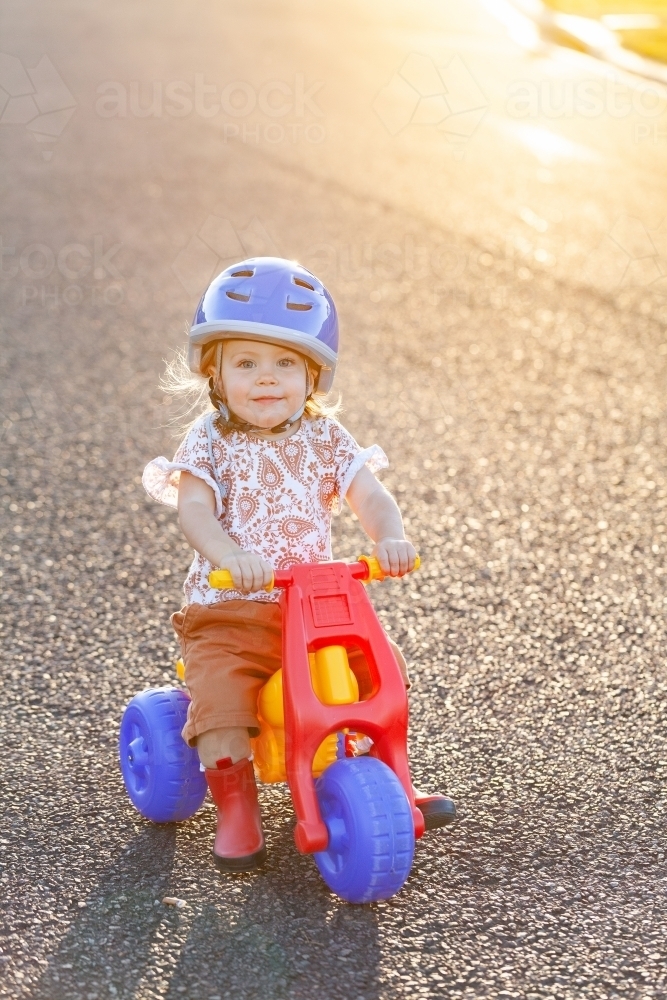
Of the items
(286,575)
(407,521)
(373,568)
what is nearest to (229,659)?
(286,575)

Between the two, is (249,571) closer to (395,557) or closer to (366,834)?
(395,557)

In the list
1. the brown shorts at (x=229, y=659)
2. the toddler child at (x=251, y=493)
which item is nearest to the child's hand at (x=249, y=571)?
the toddler child at (x=251, y=493)

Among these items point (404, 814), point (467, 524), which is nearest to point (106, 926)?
point (404, 814)

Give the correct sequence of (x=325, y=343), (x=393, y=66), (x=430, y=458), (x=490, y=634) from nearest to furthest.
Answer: (x=325, y=343) → (x=490, y=634) → (x=430, y=458) → (x=393, y=66)

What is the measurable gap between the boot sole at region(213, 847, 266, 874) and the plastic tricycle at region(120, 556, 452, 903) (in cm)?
17

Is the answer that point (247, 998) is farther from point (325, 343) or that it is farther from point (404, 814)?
point (325, 343)

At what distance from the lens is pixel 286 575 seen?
311cm

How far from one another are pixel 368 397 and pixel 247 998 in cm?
416

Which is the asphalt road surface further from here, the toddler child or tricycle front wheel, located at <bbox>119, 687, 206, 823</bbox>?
the toddler child

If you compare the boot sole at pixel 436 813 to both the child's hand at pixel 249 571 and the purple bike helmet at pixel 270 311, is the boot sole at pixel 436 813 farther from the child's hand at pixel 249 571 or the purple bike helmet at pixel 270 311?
the purple bike helmet at pixel 270 311

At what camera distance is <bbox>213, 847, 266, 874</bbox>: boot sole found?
3070mm

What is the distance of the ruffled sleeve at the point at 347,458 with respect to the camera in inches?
134

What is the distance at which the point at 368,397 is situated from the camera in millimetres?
6508

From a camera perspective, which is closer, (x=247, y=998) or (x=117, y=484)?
(x=247, y=998)
